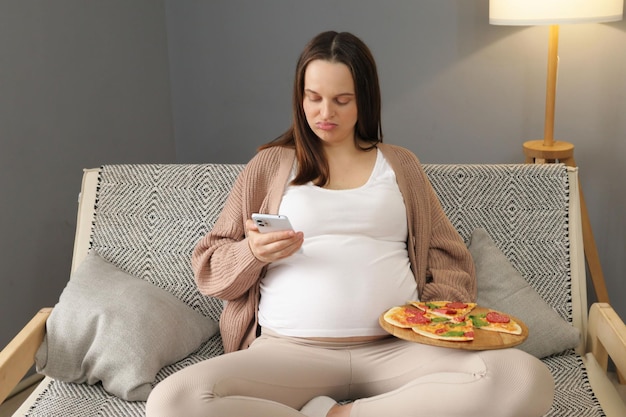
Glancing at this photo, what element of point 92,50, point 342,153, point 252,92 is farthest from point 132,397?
point 252,92

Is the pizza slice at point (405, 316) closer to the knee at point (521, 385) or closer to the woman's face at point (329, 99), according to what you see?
the knee at point (521, 385)

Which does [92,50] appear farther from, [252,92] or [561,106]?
[561,106]

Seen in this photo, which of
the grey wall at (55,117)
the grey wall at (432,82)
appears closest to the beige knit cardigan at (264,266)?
the grey wall at (55,117)

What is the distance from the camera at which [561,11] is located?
8.21 ft

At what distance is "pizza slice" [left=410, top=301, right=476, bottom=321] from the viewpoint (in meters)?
1.74

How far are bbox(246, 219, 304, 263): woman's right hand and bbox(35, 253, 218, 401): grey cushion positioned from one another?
374mm

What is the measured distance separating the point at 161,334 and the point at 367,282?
52 centimetres

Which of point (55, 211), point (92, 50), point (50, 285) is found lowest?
point (50, 285)

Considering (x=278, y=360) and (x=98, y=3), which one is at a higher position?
(x=98, y=3)

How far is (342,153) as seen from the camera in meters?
1.98

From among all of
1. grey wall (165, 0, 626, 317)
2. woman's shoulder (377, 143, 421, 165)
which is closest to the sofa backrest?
woman's shoulder (377, 143, 421, 165)

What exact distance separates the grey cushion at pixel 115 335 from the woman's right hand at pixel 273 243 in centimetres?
37

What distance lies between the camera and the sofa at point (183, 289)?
1.88m

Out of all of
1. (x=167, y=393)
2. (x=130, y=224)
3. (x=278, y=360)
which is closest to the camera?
(x=167, y=393)
